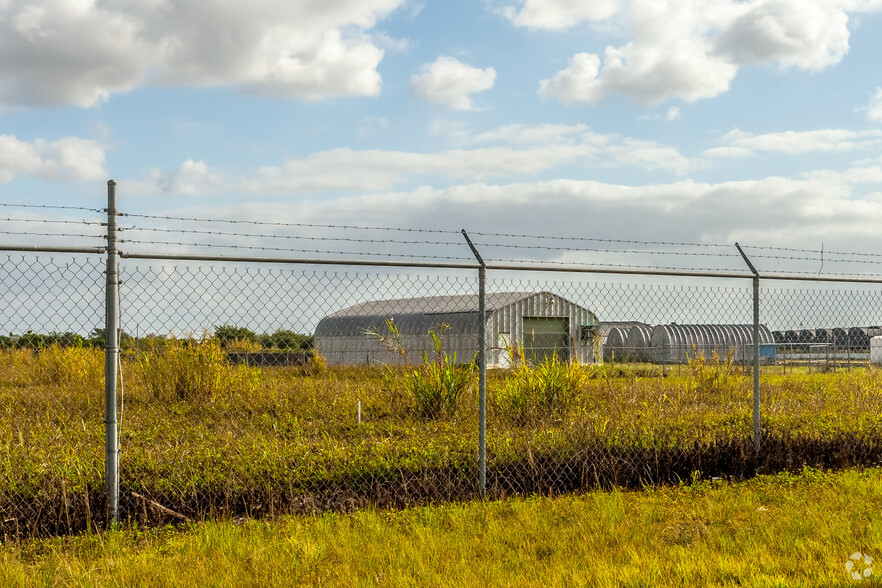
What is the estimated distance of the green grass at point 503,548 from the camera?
4.31m

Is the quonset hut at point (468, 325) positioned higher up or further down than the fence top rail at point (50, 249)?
further down

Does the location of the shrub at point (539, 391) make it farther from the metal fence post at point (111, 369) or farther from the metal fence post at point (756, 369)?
the metal fence post at point (111, 369)

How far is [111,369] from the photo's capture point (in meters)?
5.33

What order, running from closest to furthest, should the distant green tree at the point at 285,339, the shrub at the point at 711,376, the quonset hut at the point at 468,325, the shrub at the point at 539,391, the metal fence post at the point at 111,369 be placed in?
the metal fence post at the point at 111,369, the distant green tree at the point at 285,339, the shrub at the point at 539,391, the shrub at the point at 711,376, the quonset hut at the point at 468,325

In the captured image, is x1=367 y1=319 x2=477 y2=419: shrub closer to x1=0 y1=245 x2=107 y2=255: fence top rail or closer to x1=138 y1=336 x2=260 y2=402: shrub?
x1=138 y1=336 x2=260 y2=402: shrub

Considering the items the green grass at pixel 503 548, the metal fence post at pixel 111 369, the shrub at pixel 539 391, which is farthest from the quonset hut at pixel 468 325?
the metal fence post at pixel 111 369

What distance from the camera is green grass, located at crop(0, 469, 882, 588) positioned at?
4.31 metres

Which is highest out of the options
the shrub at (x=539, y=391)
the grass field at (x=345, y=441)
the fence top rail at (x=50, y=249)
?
the fence top rail at (x=50, y=249)

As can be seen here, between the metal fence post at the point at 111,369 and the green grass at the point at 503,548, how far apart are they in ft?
0.94

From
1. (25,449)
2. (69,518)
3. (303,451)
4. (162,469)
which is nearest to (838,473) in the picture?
(303,451)

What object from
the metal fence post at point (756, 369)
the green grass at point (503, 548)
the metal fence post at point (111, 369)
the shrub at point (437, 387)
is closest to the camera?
the green grass at point (503, 548)

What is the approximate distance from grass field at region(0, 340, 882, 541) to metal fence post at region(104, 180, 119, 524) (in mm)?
157

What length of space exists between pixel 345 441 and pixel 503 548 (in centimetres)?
349

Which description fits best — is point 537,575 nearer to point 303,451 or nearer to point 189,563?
point 189,563
